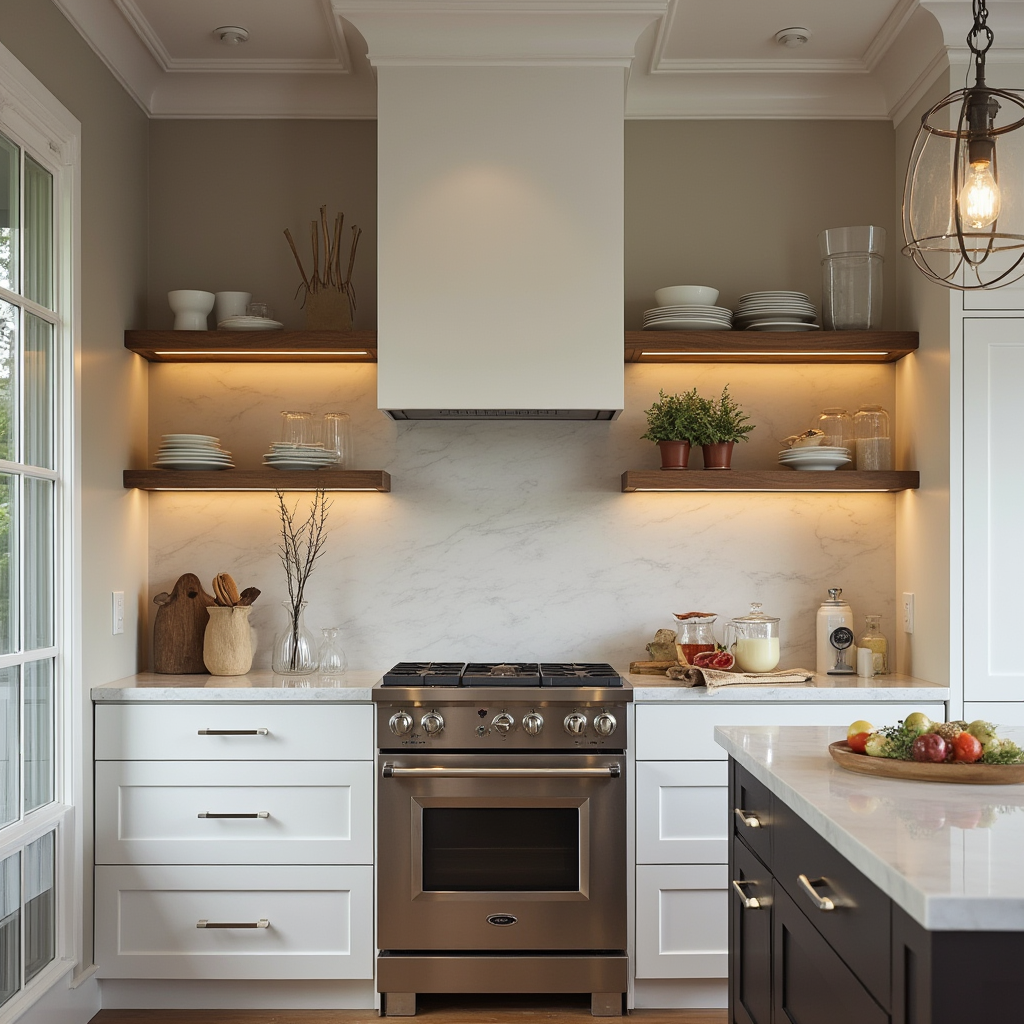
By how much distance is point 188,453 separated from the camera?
338 centimetres

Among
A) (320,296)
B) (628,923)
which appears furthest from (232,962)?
(320,296)

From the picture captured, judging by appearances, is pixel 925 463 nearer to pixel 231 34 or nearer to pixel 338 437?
pixel 338 437

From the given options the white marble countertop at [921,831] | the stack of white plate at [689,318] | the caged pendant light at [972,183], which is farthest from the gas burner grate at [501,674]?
the caged pendant light at [972,183]

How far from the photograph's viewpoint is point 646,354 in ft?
11.4

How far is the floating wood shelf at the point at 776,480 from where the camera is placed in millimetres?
3357

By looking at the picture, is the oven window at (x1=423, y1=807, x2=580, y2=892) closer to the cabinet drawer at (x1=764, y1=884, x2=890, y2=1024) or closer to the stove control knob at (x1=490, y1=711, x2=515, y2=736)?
the stove control knob at (x1=490, y1=711, x2=515, y2=736)

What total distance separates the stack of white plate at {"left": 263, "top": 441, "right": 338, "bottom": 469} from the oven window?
3.89 ft

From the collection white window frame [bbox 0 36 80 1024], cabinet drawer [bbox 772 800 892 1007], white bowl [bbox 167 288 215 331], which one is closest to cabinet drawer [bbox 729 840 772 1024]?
cabinet drawer [bbox 772 800 892 1007]

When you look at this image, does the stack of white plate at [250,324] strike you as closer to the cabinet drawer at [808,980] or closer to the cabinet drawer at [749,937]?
the cabinet drawer at [749,937]

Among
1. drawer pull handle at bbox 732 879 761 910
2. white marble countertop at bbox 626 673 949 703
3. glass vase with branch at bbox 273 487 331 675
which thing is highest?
glass vase with branch at bbox 273 487 331 675

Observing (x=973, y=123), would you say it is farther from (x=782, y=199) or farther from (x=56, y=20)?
(x=56, y=20)

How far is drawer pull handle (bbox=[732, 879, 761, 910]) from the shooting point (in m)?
2.03

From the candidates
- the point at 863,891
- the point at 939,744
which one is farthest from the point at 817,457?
the point at 863,891

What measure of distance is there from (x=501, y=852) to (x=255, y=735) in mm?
818
